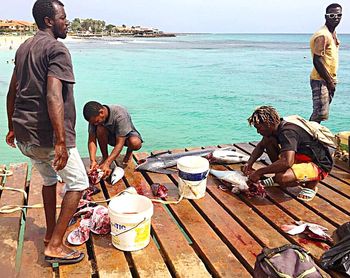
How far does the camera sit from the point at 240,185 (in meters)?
4.14

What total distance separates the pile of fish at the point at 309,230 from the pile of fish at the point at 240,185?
0.69 m

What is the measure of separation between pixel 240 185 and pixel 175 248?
1.38m

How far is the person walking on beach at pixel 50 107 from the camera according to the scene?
2447mm

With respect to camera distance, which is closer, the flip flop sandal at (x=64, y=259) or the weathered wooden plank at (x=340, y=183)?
the flip flop sandal at (x=64, y=259)

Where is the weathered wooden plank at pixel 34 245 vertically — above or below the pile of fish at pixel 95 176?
below

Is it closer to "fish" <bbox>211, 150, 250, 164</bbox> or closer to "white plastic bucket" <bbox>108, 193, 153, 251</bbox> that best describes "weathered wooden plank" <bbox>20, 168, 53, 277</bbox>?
"white plastic bucket" <bbox>108, 193, 153, 251</bbox>

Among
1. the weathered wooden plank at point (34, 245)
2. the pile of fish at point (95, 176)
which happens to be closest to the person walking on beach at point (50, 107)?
the weathered wooden plank at point (34, 245)

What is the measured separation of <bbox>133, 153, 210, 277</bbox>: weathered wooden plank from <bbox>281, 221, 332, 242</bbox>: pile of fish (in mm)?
960

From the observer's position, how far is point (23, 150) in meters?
2.70

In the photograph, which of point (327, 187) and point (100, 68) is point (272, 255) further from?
point (100, 68)

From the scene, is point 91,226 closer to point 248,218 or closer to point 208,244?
point 208,244

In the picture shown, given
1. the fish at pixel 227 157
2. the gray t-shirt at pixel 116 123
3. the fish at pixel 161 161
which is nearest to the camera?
the gray t-shirt at pixel 116 123

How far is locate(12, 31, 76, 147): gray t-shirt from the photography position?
2.46 m

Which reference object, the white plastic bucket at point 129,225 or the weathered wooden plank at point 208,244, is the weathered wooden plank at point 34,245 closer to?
the white plastic bucket at point 129,225
